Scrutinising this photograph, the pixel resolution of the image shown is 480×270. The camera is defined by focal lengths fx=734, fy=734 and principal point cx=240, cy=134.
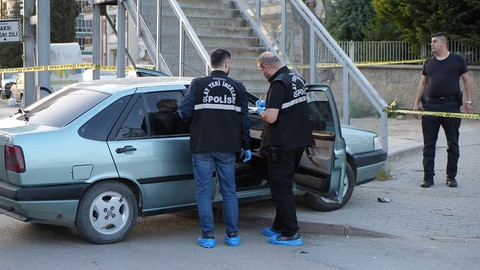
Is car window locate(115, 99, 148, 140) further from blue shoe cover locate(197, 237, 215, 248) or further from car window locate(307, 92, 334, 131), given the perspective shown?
car window locate(307, 92, 334, 131)

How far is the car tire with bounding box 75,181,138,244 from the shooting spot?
21.2 ft

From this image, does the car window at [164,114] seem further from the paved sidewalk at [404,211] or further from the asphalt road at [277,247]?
the paved sidewalk at [404,211]

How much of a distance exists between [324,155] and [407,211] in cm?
151

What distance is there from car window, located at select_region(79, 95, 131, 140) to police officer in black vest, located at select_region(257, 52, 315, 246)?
132cm

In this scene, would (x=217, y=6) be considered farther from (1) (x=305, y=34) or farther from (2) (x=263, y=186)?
(2) (x=263, y=186)

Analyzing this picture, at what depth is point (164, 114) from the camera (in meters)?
7.07

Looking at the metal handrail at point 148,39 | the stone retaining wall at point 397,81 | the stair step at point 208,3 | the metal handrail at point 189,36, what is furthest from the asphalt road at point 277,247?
the stone retaining wall at point 397,81

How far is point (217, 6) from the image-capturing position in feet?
44.5

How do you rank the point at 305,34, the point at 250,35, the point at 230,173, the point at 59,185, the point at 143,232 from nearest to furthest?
the point at 59,185 → the point at 230,173 → the point at 143,232 → the point at 305,34 → the point at 250,35

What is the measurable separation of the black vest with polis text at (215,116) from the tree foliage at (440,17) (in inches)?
483

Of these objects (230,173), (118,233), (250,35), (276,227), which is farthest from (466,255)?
(250,35)

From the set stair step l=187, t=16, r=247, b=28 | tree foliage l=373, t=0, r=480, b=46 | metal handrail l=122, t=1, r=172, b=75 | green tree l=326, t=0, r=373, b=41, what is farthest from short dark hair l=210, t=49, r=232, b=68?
green tree l=326, t=0, r=373, b=41

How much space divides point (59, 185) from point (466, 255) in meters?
3.60

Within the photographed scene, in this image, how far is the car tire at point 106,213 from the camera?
254 inches
